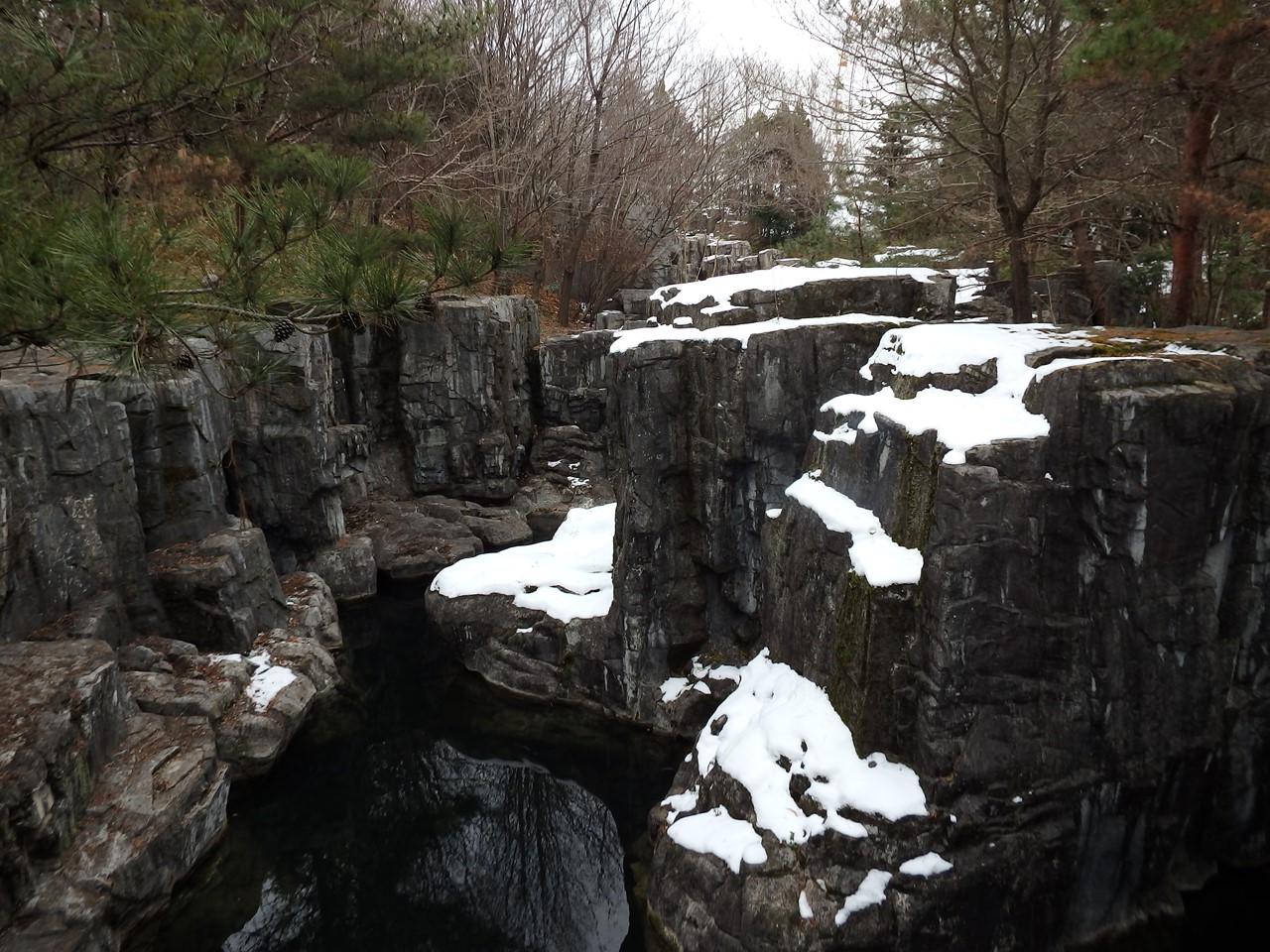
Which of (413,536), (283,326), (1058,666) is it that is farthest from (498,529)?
(283,326)

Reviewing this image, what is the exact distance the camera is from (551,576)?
12453 millimetres

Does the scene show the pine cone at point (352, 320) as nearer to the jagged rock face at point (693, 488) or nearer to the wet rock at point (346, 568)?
the jagged rock face at point (693, 488)

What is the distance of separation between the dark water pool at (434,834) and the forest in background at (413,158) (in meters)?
5.23

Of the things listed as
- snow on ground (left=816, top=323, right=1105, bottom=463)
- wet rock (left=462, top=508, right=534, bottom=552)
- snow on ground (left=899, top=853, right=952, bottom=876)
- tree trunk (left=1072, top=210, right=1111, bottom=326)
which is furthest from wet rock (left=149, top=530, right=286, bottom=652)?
tree trunk (left=1072, top=210, right=1111, bottom=326)

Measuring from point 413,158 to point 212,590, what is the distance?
14762mm

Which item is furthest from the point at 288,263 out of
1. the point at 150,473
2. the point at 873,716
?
the point at 150,473

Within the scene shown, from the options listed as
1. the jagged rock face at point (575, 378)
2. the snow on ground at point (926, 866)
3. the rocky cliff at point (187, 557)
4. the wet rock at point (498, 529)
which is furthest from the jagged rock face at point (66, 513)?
the jagged rock face at point (575, 378)

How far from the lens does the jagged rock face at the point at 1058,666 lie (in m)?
6.34

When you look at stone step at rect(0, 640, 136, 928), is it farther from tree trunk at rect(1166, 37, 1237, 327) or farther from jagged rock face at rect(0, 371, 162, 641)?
tree trunk at rect(1166, 37, 1237, 327)

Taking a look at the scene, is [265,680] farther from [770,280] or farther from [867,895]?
[770,280]

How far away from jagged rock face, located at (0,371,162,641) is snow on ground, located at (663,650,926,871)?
7402 millimetres

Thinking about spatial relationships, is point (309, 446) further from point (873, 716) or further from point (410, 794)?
point (873, 716)

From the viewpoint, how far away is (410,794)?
10195 millimetres

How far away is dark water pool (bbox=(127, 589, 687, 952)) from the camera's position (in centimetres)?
805
